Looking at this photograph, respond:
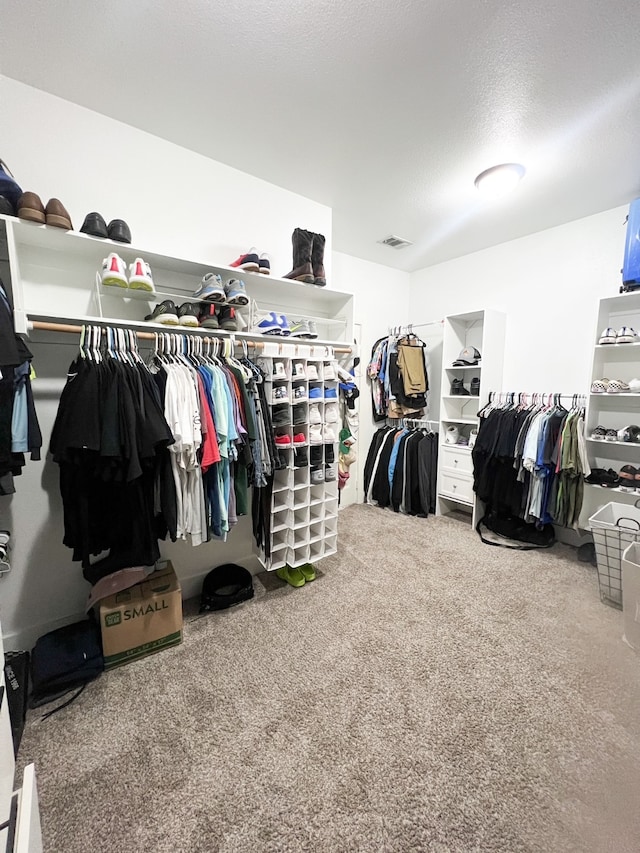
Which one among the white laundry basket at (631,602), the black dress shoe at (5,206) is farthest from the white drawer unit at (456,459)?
the black dress shoe at (5,206)

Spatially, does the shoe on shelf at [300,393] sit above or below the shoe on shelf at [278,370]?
below

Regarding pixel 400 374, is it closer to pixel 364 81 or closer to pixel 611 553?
pixel 611 553

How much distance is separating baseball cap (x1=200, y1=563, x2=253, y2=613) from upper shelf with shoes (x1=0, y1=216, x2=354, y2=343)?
1605 mm

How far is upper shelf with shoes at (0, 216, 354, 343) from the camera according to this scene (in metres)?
1.49

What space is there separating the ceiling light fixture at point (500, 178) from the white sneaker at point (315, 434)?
1.98m

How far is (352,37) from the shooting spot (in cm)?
139

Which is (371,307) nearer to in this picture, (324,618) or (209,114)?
(209,114)

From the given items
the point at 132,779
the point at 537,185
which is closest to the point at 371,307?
the point at 537,185

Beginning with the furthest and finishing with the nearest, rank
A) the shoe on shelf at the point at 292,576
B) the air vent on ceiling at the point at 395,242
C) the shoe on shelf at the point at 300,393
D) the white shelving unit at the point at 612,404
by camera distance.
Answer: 1. the air vent on ceiling at the point at 395,242
2. the white shelving unit at the point at 612,404
3. the shoe on shelf at the point at 292,576
4. the shoe on shelf at the point at 300,393

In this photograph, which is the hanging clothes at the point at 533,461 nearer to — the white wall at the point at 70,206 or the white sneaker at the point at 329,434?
the white sneaker at the point at 329,434

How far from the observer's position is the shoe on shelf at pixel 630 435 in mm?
2410

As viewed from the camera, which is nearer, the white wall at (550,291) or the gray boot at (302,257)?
the gray boot at (302,257)

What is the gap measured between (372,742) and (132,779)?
864 mm

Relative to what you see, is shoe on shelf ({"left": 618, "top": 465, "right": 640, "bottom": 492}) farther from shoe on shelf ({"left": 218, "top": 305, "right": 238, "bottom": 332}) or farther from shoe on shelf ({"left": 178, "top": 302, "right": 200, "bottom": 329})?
shoe on shelf ({"left": 178, "top": 302, "right": 200, "bottom": 329})
